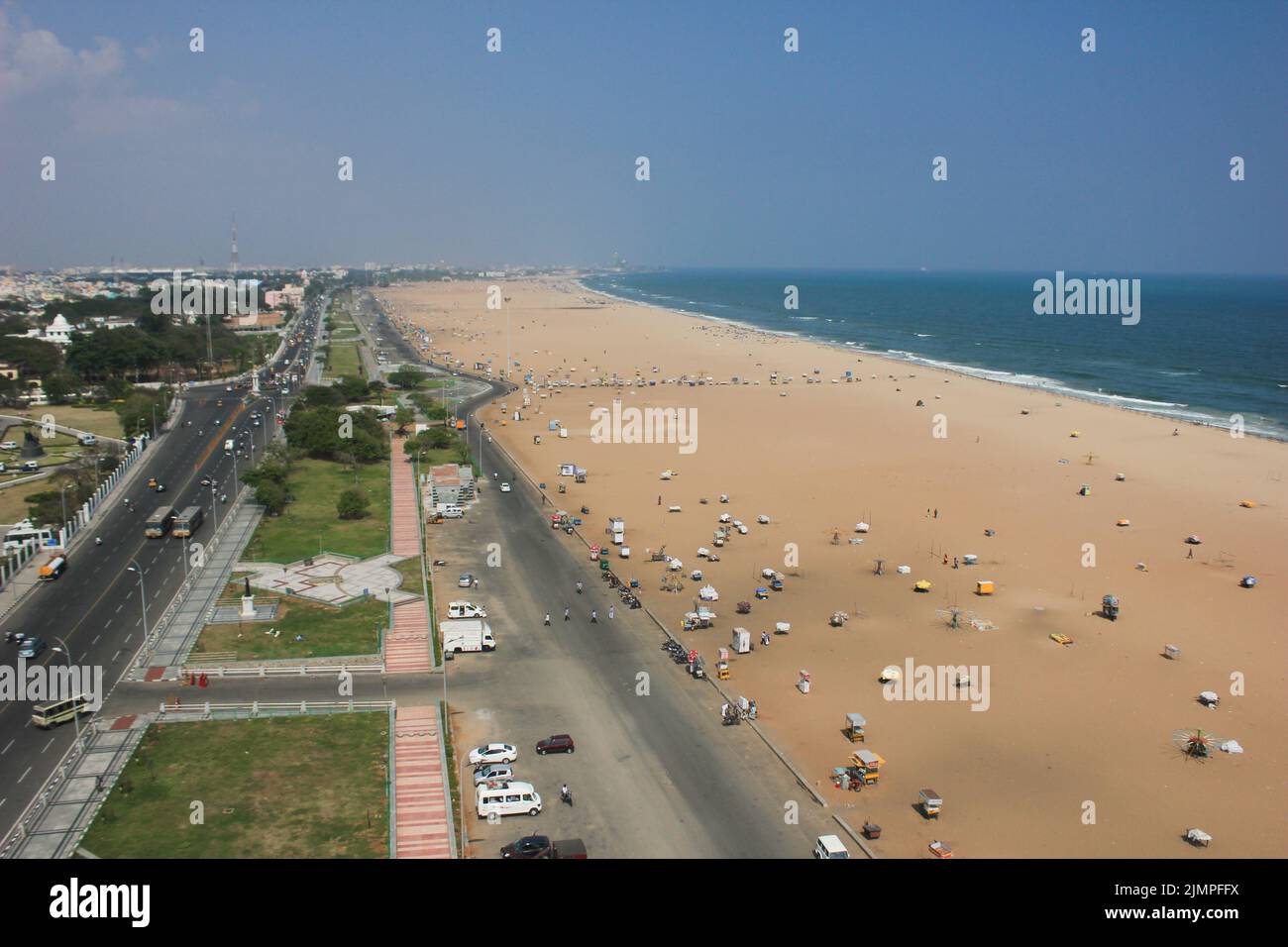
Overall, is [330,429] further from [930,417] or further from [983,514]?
[930,417]

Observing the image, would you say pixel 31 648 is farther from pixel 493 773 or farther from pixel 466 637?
pixel 493 773

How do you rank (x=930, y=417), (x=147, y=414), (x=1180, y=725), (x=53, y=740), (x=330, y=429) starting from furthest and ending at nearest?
1. (x=930, y=417)
2. (x=147, y=414)
3. (x=330, y=429)
4. (x=1180, y=725)
5. (x=53, y=740)

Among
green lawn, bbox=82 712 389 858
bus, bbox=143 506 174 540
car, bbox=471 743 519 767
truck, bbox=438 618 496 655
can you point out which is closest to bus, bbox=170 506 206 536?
bus, bbox=143 506 174 540

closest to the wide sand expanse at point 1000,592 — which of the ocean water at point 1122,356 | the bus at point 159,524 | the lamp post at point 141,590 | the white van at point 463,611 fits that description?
the white van at point 463,611

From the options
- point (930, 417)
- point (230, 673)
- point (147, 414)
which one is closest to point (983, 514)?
point (930, 417)

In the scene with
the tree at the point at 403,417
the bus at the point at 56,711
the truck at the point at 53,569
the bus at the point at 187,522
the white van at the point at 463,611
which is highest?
the tree at the point at 403,417

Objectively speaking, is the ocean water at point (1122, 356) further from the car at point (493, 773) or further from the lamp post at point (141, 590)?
the lamp post at point (141, 590)

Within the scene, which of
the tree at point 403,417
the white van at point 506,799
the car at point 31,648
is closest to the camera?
the white van at point 506,799
